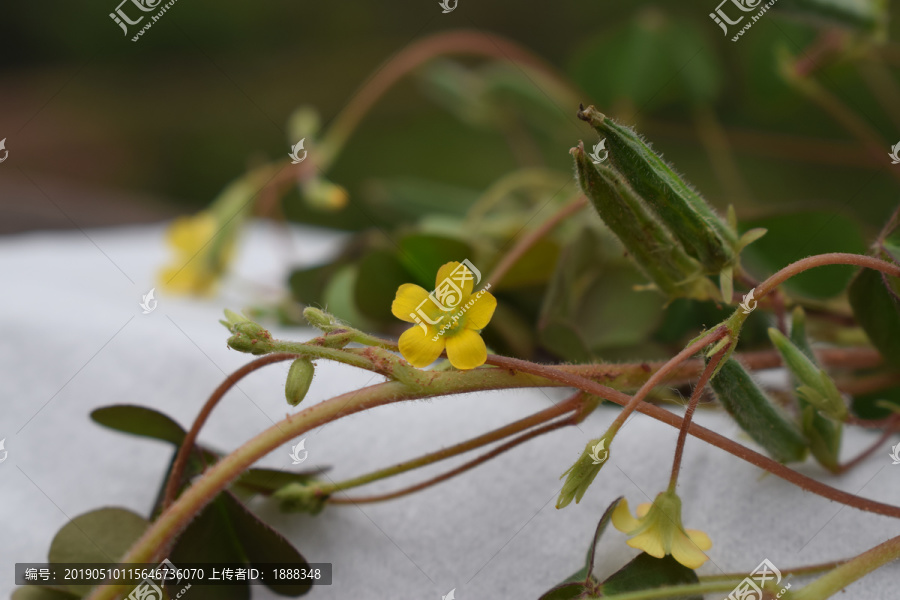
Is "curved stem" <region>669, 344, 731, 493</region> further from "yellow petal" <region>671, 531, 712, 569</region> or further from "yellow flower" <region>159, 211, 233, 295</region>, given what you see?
"yellow flower" <region>159, 211, 233, 295</region>

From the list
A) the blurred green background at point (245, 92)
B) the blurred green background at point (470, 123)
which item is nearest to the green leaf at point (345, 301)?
the blurred green background at point (470, 123)

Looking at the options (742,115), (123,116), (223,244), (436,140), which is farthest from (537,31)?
(223,244)

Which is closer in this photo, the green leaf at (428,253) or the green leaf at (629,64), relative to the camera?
the green leaf at (428,253)

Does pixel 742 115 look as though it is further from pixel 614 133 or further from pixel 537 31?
pixel 614 133

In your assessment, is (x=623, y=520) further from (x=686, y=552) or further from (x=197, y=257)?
(x=197, y=257)

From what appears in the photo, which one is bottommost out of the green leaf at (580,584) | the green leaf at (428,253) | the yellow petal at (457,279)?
the green leaf at (580,584)

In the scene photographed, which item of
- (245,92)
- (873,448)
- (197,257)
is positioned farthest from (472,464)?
(245,92)

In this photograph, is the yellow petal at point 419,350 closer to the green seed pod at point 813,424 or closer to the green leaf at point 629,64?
the green seed pod at point 813,424
